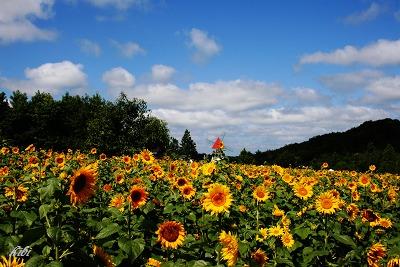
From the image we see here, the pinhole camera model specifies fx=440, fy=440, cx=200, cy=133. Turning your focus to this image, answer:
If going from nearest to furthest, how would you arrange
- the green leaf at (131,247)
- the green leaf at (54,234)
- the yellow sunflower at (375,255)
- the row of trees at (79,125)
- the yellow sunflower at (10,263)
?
the yellow sunflower at (10,263), the green leaf at (54,234), the green leaf at (131,247), the yellow sunflower at (375,255), the row of trees at (79,125)

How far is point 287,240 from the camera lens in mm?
5996

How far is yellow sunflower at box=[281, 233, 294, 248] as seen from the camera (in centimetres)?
591

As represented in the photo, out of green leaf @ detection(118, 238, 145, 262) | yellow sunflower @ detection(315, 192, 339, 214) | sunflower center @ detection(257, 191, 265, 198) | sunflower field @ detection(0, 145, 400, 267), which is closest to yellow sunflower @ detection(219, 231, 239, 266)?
sunflower field @ detection(0, 145, 400, 267)

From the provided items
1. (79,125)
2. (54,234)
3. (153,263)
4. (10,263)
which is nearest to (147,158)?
(153,263)

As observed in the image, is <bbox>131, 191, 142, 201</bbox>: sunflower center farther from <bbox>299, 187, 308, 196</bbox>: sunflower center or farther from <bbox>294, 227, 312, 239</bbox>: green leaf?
<bbox>299, 187, 308, 196</bbox>: sunflower center

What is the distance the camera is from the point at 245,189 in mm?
10711

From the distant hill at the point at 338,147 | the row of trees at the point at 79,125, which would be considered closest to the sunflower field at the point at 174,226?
the distant hill at the point at 338,147

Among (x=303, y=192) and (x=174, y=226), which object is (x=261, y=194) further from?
(x=174, y=226)

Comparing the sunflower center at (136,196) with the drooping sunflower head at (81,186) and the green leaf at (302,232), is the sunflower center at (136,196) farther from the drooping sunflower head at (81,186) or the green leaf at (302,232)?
the green leaf at (302,232)

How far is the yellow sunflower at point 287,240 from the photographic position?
233 inches

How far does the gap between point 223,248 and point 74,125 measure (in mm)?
69598

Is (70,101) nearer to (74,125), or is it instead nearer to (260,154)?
(74,125)

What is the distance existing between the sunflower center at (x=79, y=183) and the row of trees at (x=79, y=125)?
162ft

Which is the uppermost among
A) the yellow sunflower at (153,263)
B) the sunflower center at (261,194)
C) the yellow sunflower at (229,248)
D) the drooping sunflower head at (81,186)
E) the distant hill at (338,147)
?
the distant hill at (338,147)
